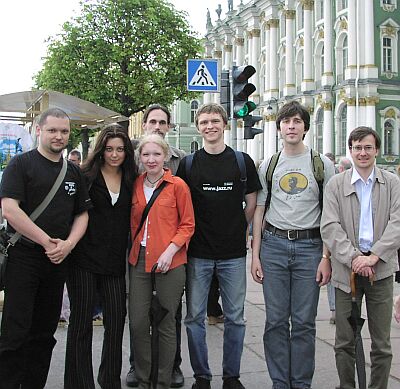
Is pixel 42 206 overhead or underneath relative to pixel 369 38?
underneath

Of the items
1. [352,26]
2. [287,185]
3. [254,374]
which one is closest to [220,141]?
[287,185]

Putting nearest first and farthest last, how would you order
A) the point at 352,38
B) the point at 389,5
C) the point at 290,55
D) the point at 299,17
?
the point at 352,38 → the point at 389,5 → the point at 299,17 → the point at 290,55

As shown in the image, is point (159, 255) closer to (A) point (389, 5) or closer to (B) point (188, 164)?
(B) point (188, 164)

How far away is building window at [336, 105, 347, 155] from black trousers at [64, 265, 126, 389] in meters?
40.5

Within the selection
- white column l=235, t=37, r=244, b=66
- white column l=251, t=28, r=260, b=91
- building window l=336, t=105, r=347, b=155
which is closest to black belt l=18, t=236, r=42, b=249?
building window l=336, t=105, r=347, b=155

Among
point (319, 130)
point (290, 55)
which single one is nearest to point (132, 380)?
point (319, 130)

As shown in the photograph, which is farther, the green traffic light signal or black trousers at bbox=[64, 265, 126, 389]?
the green traffic light signal

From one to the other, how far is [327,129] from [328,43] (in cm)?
617

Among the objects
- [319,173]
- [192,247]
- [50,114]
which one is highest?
[50,114]

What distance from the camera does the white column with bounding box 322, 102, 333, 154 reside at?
44.8 m

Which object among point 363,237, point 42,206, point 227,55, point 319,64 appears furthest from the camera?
point 227,55

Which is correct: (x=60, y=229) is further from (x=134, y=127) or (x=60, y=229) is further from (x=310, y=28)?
(x=134, y=127)

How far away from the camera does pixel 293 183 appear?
5.00 meters

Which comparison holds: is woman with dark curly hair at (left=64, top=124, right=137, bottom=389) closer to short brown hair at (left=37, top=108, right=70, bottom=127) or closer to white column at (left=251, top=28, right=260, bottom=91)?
short brown hair at (left=37, top=108, right=70, bottom=127)
